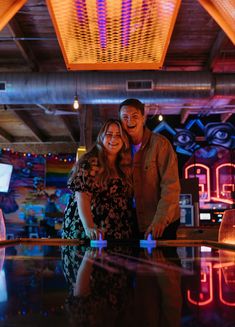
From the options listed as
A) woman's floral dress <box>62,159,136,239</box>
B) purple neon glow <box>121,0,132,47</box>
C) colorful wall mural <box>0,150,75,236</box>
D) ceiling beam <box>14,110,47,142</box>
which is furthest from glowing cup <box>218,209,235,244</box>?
colorful wall mural <box>0,150,75,236</box>

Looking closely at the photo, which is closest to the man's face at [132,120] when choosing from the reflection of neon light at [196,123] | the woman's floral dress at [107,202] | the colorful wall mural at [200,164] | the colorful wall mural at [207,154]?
the woman's floral dress at [107,202]

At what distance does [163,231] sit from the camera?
6.36 ft

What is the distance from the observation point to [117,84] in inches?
191

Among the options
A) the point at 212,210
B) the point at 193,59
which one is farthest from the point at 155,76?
the point at 212,210

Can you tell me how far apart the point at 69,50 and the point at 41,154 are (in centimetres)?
855

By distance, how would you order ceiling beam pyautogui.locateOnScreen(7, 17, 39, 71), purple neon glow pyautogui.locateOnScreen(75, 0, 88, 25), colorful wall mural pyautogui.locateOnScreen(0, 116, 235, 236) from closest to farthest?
purple neon glow pyautogui.locateOnScreen(75, 0, 88, 25), ceiling beam pyautogui.locateOnScreen(7, 17, 39, 71), colorful wall mural pyautogui.locateOnScreen(0, 116, 235, 236)

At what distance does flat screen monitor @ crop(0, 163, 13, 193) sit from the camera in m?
9.23

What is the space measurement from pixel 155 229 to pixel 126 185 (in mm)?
272

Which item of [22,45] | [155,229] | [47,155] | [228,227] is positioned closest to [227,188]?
[47,155]

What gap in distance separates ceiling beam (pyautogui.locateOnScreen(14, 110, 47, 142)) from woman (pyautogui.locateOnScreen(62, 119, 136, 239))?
6.02m

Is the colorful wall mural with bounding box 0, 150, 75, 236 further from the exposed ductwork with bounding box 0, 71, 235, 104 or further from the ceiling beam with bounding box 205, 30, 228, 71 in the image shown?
the ceiling beam with bounding box 205, 30, 228, 71

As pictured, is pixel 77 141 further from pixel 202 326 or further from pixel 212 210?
pixel 202 326

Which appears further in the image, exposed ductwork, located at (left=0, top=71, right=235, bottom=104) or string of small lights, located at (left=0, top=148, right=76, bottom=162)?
string of small lights, located at (left=0, top=148, right=76, bottom=162)

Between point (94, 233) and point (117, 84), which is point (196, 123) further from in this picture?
point (94, 233)
